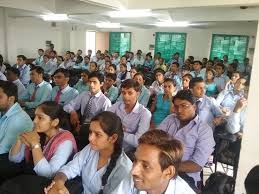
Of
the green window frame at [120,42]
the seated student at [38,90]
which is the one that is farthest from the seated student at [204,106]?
the green window frame at [120,42]

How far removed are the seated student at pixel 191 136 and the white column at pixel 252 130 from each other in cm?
37

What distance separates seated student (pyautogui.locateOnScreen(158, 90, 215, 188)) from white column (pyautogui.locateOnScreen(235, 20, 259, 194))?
37 cm

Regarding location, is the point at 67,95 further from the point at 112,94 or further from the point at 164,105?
the point at 164,105

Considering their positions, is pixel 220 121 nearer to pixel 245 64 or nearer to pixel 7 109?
pixel 7 109

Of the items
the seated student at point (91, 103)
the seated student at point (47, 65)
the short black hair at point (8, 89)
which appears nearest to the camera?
A: the short black hair at point (8, 89)

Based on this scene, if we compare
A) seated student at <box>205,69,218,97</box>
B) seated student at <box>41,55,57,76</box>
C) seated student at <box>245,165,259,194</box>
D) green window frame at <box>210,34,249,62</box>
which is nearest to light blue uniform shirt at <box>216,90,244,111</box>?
seated student at <box>205,69,218,97</box>

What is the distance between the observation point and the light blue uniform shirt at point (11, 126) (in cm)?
238

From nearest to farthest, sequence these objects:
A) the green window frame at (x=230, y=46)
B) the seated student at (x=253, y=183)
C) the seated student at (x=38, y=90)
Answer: the seated student at (x=253, y=183) < the seated student at (x=38, y=90) < the green window frame at (x=230, y=46)

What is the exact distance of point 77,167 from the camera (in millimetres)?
1916

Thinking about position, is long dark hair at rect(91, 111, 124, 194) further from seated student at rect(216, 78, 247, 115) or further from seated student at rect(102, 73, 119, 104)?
seated student at rect(216, 78, 247, 115)

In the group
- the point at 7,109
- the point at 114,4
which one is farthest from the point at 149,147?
the point at 114,4

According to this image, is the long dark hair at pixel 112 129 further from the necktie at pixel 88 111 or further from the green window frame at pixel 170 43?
the green window frame at pixel 170 43

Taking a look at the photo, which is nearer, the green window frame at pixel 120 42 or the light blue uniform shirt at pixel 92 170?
the light blue uniform shirt at pixel 92 170

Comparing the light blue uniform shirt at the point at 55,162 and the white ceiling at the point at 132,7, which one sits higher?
the white ceiling at the point at 132,7
